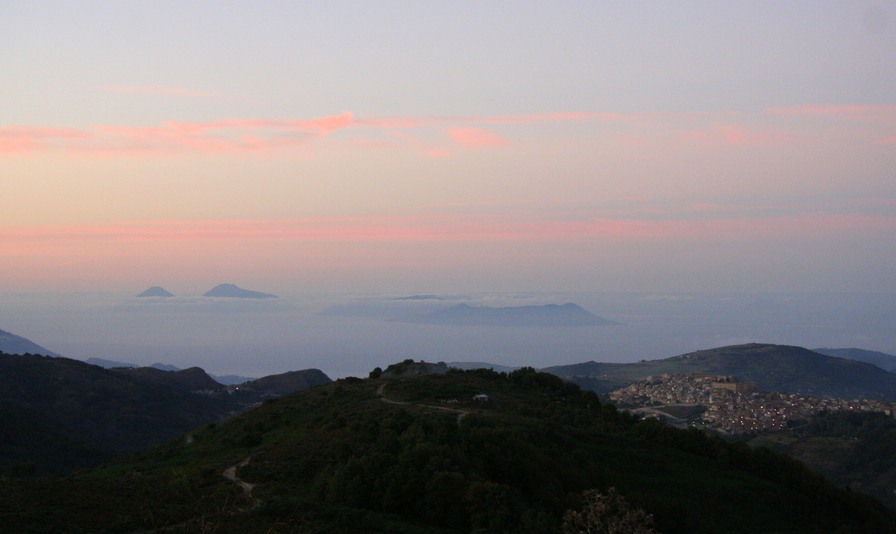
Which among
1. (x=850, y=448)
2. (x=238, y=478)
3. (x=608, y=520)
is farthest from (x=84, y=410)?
(x=850, y=448)

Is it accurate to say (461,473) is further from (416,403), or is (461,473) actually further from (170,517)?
(416,403)

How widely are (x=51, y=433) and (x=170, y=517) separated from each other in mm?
42084

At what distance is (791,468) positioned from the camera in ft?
111

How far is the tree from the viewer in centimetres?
1520

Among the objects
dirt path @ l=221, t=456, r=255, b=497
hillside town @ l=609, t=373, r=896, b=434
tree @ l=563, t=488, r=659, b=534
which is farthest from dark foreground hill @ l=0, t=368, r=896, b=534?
hillside town @ l=609, t=373, r=896, b=434

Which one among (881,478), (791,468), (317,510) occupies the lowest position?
(881,478)

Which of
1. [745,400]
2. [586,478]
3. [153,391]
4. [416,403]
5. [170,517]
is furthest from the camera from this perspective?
[745,400]

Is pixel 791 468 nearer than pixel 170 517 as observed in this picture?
No

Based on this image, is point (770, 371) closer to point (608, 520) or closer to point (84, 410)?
point (84, 410)

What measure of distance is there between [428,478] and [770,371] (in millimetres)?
145257

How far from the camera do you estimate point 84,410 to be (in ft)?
206

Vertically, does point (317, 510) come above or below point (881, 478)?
above

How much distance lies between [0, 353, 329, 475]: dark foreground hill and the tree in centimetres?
3666

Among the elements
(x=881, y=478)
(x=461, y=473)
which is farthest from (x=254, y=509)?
(x=881, y=478)
